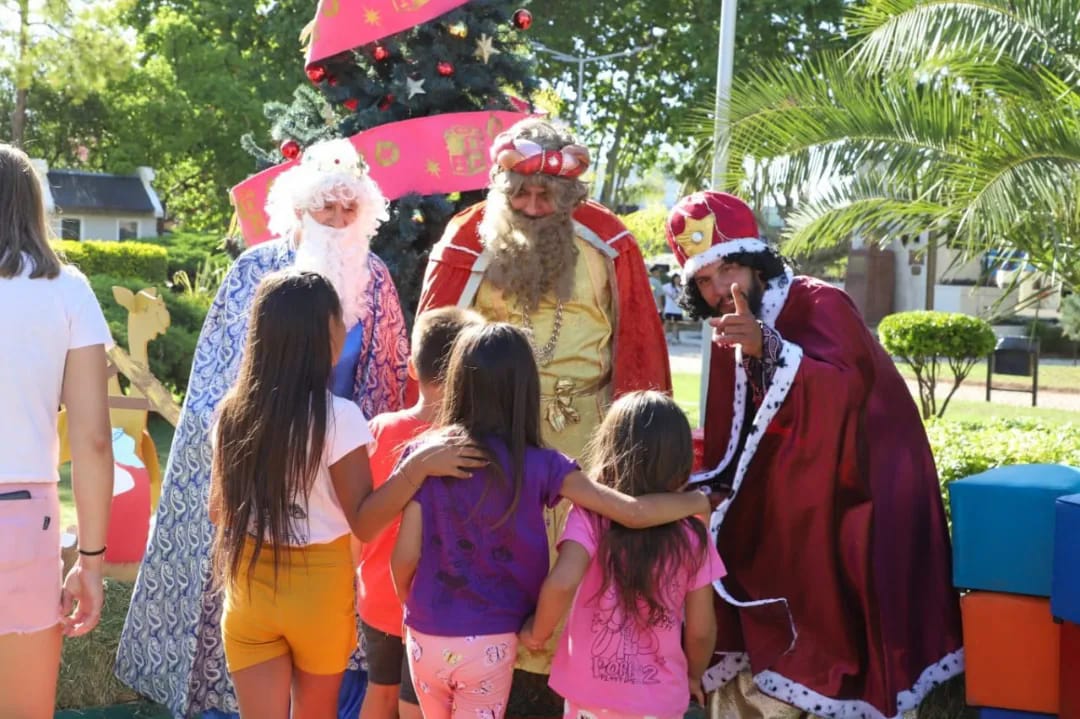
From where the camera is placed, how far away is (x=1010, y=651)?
394 cm

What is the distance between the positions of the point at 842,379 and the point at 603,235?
43.2 inches

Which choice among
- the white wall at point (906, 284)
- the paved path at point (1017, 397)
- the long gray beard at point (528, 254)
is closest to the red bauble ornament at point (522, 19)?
the long gray beard at point (528, 254)

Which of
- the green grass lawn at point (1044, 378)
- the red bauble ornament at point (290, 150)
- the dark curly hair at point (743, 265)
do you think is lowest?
the green grass lawn at point (1044, 378)

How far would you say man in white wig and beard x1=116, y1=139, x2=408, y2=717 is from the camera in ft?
13.6

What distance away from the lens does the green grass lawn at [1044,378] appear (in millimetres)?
18812

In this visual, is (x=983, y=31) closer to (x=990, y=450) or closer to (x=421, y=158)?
(x=990, y=450)

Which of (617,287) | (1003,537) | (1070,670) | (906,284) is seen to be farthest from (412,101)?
(906,284)

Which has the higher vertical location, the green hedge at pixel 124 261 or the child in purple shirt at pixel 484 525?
the green hedge at pixel 124 261

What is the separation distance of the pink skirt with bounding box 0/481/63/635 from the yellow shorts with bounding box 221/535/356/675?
44 cm

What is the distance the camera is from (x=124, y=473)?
557 cm

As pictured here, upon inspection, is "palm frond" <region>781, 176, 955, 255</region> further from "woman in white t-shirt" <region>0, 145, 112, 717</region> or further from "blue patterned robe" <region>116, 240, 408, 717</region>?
"woman in white t-shirt" <region>0, 145, 112, 717</region>

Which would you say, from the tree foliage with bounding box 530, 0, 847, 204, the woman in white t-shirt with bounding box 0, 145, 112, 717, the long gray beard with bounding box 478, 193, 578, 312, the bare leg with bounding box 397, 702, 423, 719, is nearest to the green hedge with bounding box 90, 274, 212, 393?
the long gray beard with bounding box 478, 193, 578, 312

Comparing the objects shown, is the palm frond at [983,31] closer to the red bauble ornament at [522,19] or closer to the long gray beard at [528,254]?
the red bauble ornament at [522,19]

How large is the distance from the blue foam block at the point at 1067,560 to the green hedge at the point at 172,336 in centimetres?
880
